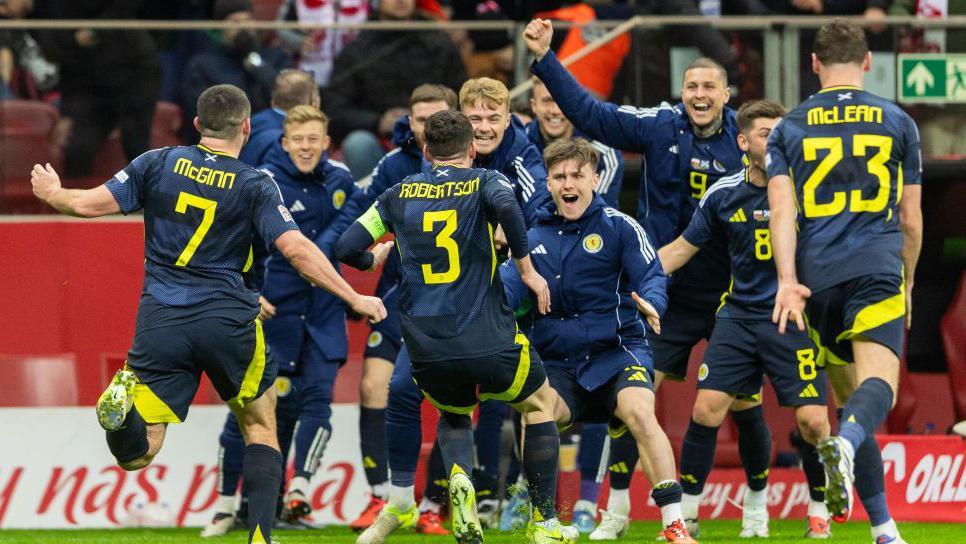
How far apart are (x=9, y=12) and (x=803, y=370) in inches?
257

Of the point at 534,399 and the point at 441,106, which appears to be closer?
the point at 534,399

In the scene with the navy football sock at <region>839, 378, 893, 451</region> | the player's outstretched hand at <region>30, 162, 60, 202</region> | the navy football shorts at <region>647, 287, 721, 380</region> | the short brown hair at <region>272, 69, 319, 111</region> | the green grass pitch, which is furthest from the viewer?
the short brown hair at <region>272, 69, 319, 111</region>

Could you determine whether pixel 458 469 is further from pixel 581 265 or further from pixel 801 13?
pixel 801 13

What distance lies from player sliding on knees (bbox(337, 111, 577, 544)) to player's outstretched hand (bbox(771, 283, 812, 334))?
4.17ft

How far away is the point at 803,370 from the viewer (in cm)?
859

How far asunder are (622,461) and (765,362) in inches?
38.9

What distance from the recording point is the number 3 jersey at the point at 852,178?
6738 mm

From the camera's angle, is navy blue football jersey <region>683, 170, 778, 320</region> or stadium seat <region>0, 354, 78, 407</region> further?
stadium seat <region>0, 354, 78, 407</region>

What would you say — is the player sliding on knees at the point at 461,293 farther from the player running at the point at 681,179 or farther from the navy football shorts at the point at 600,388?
the player running at the point at 681,179

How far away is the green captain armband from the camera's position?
736cm

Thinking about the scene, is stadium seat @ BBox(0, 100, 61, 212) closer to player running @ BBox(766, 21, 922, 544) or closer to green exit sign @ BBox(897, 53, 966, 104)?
player running @ BBox(766, 21, 922, 544)

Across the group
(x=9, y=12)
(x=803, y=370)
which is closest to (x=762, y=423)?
(x=803, y=370)

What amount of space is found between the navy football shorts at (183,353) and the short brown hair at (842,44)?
9.47ft

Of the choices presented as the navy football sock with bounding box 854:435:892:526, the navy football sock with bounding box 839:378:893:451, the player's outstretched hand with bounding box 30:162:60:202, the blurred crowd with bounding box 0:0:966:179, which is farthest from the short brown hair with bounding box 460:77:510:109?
the navy football sock with bounding box 854:435:892:526
